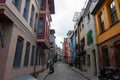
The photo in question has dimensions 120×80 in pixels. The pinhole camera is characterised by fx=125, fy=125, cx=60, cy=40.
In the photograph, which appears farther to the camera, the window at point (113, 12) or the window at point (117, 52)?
the window at point (113, 12)

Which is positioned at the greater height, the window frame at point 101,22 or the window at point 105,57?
the window frame at point 101,22

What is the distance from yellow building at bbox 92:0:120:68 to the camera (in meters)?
9.88

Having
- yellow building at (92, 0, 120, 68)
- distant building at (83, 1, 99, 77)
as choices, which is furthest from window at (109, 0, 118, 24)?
distant building at (83, 1, 99, 77)

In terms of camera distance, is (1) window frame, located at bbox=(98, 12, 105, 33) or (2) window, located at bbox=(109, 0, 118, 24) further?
(1) window frame, located at bbox=(98, 12, 105, 33)

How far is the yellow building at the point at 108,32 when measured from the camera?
389 inches

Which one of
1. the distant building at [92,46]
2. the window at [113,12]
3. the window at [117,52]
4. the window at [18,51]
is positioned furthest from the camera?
the distant building at [92,46]

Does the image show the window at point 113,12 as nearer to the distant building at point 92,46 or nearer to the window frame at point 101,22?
the window frame at point 101,22

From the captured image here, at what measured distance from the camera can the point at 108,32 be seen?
37.4ft

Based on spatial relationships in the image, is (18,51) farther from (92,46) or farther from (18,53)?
(92,46)

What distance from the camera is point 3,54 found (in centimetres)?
687

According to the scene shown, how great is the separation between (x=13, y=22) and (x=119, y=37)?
7.56 metres

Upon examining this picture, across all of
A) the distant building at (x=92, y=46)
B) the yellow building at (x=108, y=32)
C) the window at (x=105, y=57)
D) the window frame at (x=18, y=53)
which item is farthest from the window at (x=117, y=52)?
the window frame at (x=18, y=53)

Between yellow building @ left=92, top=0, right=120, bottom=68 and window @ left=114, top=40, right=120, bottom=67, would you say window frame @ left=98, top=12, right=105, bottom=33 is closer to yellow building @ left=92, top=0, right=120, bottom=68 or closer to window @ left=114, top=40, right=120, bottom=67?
yellow building @ left=92, top=0, right=120, bottom=68

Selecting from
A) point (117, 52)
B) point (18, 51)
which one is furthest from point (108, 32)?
point (18, 51)
